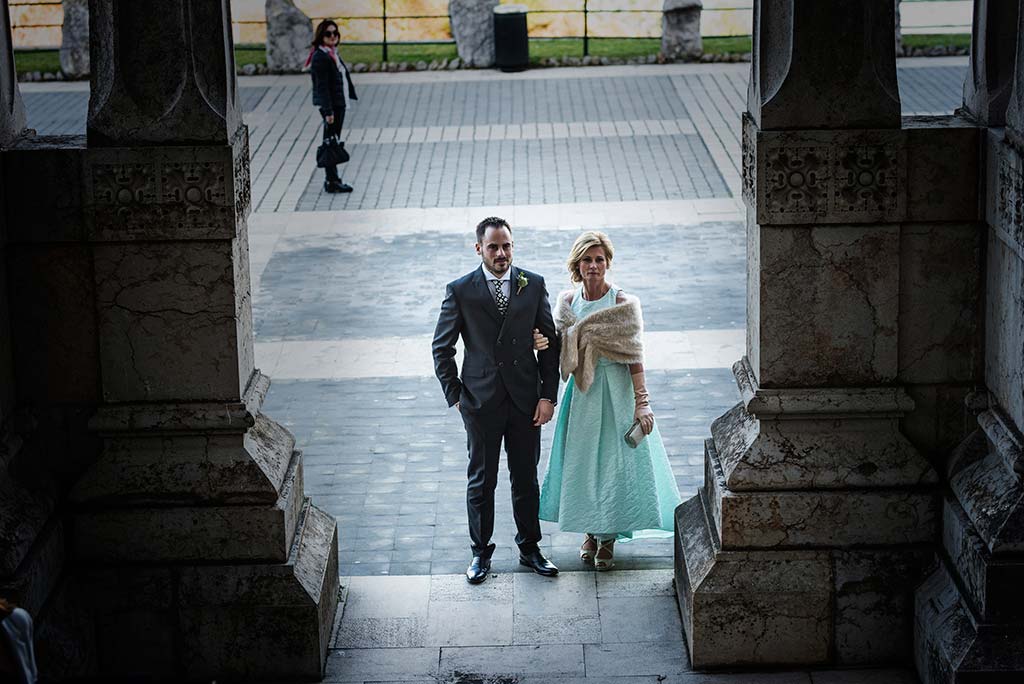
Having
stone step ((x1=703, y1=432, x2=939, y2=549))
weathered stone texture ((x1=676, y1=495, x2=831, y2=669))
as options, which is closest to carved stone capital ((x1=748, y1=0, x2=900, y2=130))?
stone step ((x1=703, y1=432, x2=939, y2=549))

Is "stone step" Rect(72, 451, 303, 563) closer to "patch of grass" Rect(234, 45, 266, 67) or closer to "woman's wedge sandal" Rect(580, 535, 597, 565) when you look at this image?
"woman's wedge sandal" Rect(580, 535, 597, 565)

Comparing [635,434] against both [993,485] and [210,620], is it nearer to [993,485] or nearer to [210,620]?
[993,485]

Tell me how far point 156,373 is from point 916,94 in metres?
16.6

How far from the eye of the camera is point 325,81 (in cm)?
1678

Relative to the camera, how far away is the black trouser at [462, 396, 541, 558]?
24.7ft

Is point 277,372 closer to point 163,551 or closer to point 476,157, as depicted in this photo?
point 163,551

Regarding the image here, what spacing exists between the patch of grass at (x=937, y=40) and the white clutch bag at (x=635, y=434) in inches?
766

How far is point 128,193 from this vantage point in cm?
629

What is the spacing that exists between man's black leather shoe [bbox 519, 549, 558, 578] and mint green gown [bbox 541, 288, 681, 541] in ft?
0.77

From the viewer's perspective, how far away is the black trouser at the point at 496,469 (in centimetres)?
753

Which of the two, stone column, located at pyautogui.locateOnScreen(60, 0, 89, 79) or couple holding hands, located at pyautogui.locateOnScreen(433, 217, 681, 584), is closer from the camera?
couple holding hands, located at pyautogui.locateOnScreen(433, 217, 681, 584)

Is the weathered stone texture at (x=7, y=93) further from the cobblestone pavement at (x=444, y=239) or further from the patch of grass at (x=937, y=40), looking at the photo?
the patch of grass at (x=937, y=40)

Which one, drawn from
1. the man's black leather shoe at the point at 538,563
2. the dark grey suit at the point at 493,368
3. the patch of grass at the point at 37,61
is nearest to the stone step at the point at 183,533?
the dark grey suit at the point at 493,368

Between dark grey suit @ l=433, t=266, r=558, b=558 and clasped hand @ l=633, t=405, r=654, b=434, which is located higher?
dark grey suit @ l=433, t=266, r=558, b=558
